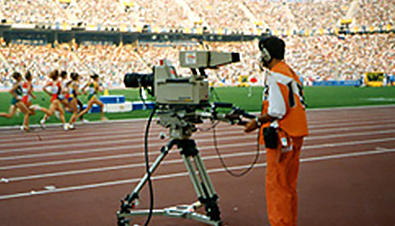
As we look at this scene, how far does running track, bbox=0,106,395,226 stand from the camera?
508 cm

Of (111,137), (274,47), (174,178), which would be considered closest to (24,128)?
(111,137)

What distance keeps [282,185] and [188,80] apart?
3.75 ft

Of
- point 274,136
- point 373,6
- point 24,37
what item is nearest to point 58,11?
point 24,37

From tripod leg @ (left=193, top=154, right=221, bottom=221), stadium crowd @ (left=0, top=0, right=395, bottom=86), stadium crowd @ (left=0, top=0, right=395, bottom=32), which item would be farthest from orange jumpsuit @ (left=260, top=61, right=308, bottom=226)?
stadium crowd @ (left=0, top=0, right=395, bottom=32)

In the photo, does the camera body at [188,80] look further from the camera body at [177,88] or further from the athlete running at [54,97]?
the athlete running at [54,97]

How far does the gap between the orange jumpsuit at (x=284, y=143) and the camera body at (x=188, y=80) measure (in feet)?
1.50

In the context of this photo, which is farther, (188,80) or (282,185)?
(188,80)

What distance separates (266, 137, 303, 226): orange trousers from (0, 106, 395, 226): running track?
2.90 ft

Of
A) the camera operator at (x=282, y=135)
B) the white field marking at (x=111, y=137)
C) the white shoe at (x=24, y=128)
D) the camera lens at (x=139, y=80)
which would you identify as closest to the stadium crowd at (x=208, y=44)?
the white shoe at (x=24, y=128)

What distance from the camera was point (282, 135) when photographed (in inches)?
155

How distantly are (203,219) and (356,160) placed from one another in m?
4.46

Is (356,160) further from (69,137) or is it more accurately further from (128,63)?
(128,63)

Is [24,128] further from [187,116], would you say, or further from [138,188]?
[187,116]

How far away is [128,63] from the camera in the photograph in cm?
4822
